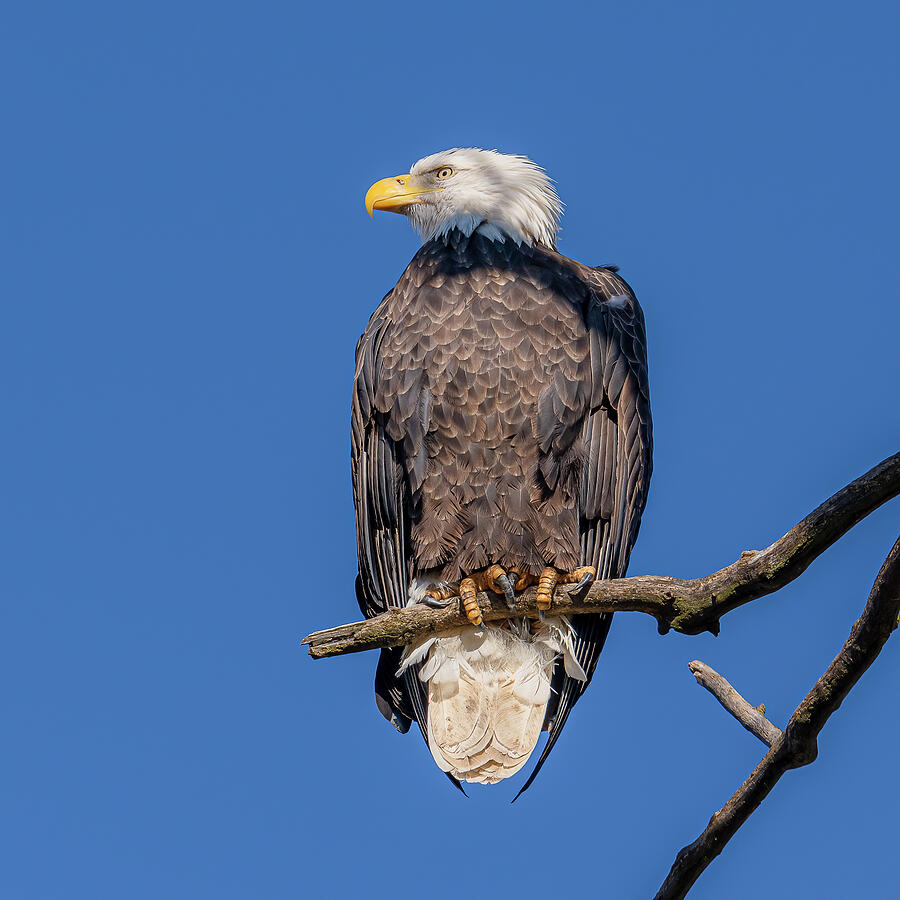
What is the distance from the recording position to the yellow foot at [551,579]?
16.8ft

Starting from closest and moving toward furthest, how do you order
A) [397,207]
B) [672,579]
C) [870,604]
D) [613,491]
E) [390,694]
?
[870,604] < [672,579] < [613,491] < [390,694] < [397,207]

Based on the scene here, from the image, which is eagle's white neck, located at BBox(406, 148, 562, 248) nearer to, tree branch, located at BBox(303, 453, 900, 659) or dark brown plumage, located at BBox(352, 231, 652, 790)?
dark brown plumage, located at BBox(352, 231, 652, 790)

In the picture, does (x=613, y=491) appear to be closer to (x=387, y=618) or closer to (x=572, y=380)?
(x=572, y=380)

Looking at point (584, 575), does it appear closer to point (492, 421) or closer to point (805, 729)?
point (492, 421)

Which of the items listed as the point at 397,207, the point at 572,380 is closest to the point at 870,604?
the point at 572,380

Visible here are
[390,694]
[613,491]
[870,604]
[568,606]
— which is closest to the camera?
[870,604]

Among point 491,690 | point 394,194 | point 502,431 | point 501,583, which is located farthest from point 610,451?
point 394,194

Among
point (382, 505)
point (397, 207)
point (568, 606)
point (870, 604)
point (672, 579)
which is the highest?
point (397, 207)

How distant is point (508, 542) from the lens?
519 cm

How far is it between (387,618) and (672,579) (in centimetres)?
115

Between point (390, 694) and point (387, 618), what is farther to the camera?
point (390, 694)

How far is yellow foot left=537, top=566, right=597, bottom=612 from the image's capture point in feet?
16.8

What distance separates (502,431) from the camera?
5211mm

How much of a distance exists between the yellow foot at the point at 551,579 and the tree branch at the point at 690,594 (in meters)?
0.04
